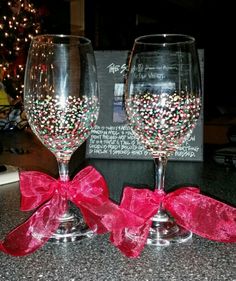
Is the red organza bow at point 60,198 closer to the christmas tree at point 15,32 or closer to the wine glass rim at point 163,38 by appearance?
the wine glass rim at point 163,38

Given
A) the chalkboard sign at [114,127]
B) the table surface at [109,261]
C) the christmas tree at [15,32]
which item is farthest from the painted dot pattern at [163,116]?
the christmas tree at [15,32]

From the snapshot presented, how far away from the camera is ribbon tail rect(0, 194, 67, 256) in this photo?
1.57ft

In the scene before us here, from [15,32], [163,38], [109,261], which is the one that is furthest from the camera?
[15,32]

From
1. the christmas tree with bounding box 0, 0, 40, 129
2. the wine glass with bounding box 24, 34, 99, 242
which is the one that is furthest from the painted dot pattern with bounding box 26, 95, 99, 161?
the christmas tree with bounding box 0, 0, 40, 129

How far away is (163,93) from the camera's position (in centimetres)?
50

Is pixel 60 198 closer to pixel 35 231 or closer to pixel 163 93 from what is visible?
pixel 35 231

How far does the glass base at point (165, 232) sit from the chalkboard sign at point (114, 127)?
0.34 metres

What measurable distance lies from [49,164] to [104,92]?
16 cm

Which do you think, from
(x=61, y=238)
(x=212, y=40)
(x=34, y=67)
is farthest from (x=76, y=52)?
(x=212, y=40)

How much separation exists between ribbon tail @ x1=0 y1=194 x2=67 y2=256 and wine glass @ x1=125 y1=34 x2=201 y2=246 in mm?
103

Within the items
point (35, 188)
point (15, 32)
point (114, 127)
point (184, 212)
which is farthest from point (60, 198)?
point (15, 32)

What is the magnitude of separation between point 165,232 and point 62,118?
0.16 metres

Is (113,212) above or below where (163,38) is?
below

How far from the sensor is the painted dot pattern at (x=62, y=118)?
51 cm
